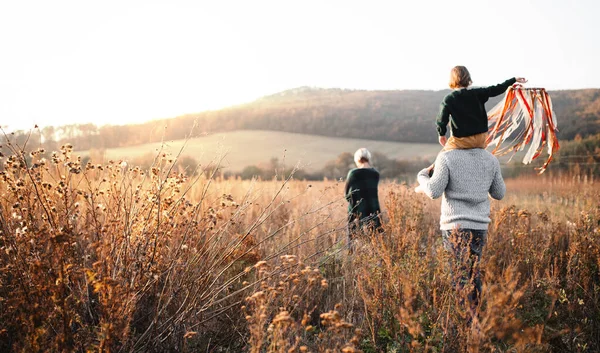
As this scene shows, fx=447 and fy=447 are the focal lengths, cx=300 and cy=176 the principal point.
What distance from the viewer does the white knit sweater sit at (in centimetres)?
347

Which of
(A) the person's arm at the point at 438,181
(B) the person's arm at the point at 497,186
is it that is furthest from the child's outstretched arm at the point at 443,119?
Answer: (B) the person's arm at the point at 497,186

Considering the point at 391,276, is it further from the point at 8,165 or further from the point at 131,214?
the point at 8,165

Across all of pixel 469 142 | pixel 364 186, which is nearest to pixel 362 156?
pixel 364 186

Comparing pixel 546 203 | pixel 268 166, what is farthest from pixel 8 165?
pixel 268 166

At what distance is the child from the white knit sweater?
90 millimetres

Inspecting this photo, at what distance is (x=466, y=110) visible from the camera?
3465mm

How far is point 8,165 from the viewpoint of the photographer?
8.98ft

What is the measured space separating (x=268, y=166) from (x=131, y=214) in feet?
62.6

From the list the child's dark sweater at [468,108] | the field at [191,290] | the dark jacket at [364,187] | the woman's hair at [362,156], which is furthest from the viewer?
the woman's hair at [362,156]

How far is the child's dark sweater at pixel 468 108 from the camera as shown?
3.44m

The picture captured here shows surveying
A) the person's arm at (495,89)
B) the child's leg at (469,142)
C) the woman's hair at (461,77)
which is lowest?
the child's leg at (469,142)

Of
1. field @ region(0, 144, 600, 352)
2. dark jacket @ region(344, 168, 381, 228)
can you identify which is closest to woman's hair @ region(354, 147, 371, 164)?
dark jacket @ region(344, 168, 381, 228)

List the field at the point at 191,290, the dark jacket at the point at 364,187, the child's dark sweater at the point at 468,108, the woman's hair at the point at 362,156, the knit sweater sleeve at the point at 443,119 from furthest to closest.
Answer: the woman's hair at the point at 362,156, the dark jacket at the point at 364,187, the knit sweater sleeve at the point at 443,119, the child's dark sweater at the point at 468,108, the field at the point at 191,290

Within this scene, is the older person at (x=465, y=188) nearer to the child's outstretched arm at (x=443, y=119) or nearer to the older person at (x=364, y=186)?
the child's outstretched arm at (x=443, y=119)
